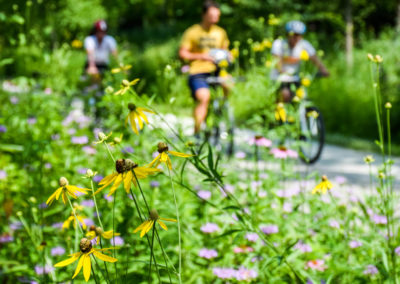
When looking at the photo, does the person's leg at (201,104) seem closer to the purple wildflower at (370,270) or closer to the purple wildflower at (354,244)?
the purple wildflower at (354,244)

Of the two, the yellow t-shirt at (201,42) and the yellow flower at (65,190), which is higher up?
the yellow t-shirt at (201,42)

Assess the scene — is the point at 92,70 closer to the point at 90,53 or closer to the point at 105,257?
the point at 90,53

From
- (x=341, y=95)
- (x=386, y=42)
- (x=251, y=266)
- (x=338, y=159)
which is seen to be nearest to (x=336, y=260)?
(x=251, y=266)

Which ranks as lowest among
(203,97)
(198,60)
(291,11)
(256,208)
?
(256,208)

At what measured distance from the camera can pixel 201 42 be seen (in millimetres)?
4672

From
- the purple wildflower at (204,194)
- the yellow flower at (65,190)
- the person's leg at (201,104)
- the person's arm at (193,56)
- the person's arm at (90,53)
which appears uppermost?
the person's arm at (90,53)

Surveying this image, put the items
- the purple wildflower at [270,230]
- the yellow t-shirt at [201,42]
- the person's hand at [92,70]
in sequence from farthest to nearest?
the person's hand at [92,70]
the yellow t-shirt at [201,42]
the purple wildflower at [270,230]

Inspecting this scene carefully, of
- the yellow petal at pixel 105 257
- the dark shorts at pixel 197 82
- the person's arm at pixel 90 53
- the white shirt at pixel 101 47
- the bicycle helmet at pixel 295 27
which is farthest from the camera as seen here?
the white shirt at pixel 101 47

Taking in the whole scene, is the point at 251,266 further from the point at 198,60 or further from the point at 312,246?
the point at 198,60

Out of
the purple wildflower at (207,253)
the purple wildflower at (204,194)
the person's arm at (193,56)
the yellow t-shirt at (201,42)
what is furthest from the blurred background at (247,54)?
the purple wildflower at (207,253)

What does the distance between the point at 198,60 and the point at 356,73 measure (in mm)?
5147

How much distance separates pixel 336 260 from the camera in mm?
1893

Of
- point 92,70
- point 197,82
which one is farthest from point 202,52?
point 92,70

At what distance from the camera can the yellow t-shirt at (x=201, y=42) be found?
4.59 m
